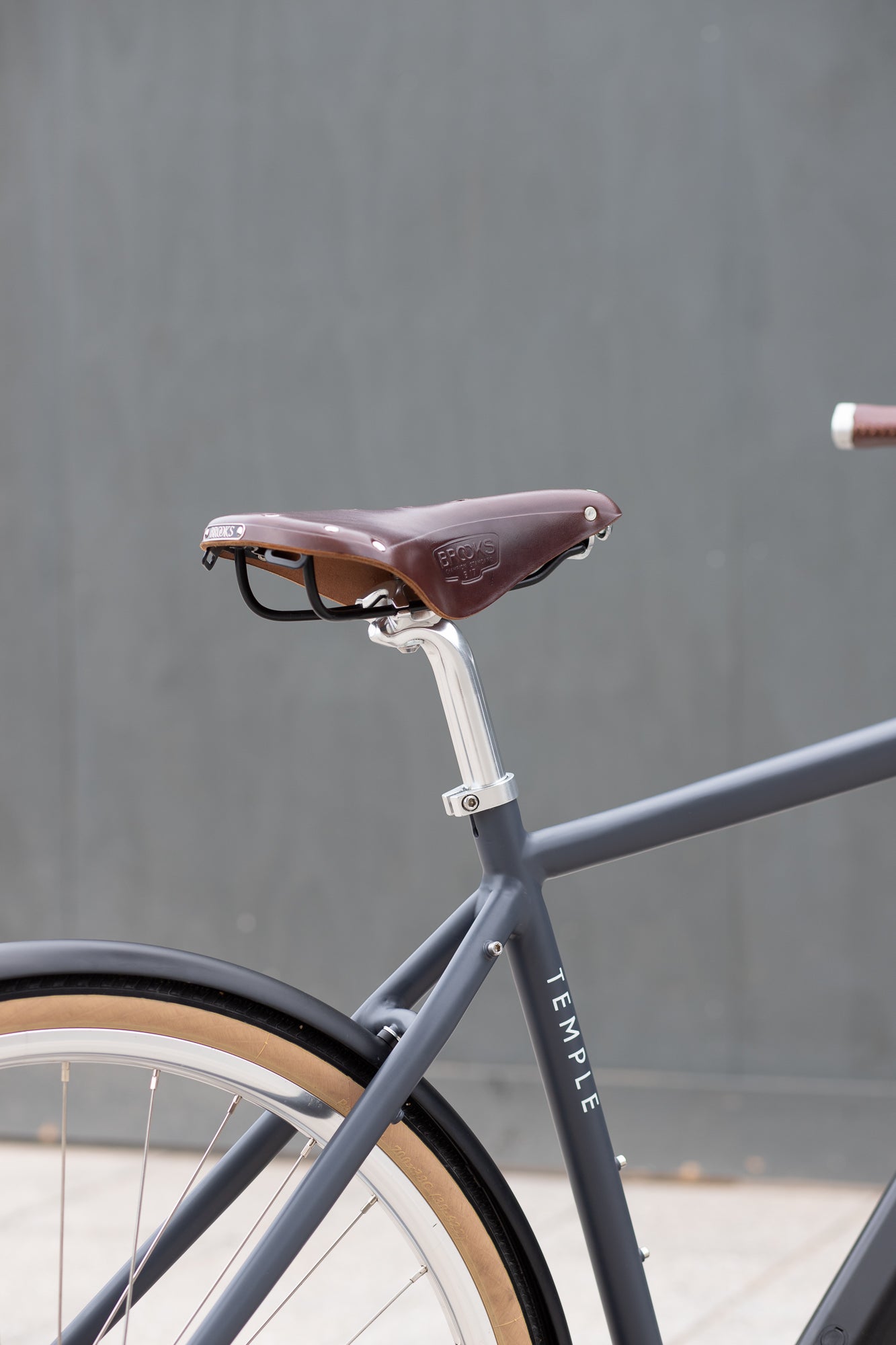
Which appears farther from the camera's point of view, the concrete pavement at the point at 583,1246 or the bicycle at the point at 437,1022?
the concrete pavement at the point at 583,1246

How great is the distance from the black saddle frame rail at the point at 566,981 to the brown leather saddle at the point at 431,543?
16 cm

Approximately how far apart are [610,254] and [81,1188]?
1874mm

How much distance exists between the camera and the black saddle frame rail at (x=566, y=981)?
721 millimetres

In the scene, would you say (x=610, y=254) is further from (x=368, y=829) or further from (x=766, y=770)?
(x=766, y=770)

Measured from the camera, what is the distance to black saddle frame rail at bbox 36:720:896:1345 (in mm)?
721

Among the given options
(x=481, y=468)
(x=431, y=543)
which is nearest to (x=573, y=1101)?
(x=431, y=543)

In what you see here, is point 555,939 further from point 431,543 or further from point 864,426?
point 864,426

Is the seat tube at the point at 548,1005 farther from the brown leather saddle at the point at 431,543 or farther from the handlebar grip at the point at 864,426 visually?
the handlebar grip at the point at 864,426

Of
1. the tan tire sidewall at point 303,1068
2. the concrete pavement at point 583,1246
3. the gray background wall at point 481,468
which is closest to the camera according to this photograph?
the tan tire sidewall at point 303,1068

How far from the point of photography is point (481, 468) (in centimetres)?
195

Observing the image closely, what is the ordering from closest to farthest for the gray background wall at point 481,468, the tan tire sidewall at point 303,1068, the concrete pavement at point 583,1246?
1. the tan tire sidewall at point 303,1068
2. the concrete pavement at point 583,1246
3. the gray background wall at point 481,468

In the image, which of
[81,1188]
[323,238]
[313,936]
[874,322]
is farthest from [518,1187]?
[323,238]

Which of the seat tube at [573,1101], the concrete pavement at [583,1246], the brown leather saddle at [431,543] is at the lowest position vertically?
the concrete pavement at [583,1246]

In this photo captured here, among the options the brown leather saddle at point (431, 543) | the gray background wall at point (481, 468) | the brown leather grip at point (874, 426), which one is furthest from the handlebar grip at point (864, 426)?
the gray background wall at point (481, 468)
